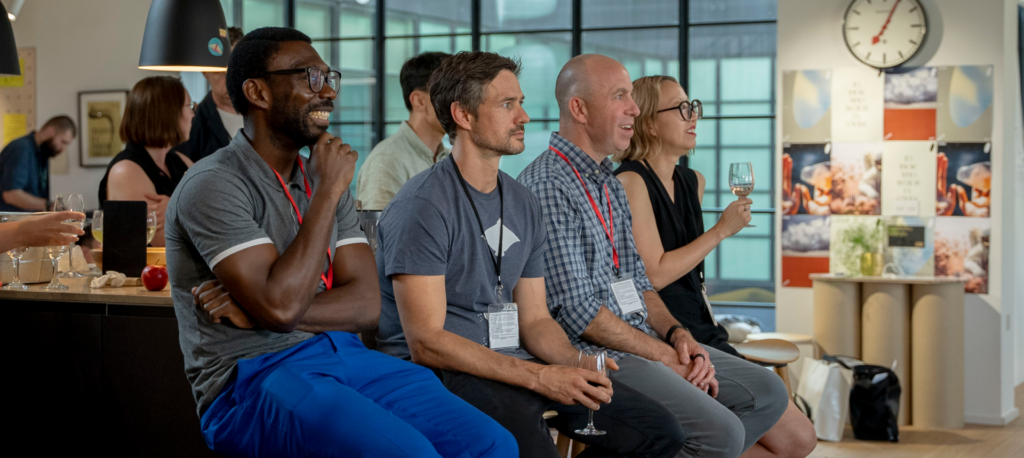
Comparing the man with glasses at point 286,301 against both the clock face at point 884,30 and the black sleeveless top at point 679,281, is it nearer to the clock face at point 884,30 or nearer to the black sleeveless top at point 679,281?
the black sleeveless top at point 679,281

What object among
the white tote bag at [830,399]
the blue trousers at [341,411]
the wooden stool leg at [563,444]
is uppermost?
the blue trousers at [341,411]

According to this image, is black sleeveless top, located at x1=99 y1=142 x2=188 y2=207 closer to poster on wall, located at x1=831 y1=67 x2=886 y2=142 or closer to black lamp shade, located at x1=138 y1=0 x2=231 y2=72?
black lamp shade, located at x1=138 y1=0 x2=231 y2=72

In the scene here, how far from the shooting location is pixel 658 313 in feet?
9.38

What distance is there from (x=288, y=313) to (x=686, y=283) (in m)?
1.74

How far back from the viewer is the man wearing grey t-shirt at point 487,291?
215 centimetres

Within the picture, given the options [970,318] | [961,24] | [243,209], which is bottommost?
[970,318]

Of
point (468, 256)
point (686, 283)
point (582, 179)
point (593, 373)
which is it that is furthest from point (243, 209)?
point (686, 283)

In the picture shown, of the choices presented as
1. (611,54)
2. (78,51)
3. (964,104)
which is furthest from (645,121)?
(78,51)

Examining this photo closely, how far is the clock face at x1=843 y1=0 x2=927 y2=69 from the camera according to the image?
5.23 m

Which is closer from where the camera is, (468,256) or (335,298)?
(335,298)

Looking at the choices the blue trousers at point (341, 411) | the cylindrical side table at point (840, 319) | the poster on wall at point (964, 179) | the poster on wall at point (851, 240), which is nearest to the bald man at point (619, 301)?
the blue trousers at point (341, 411)

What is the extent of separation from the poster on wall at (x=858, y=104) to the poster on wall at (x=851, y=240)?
51 cm

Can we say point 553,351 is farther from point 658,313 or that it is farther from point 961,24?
point 961,24

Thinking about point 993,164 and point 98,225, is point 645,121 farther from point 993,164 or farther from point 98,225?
point 993,164
